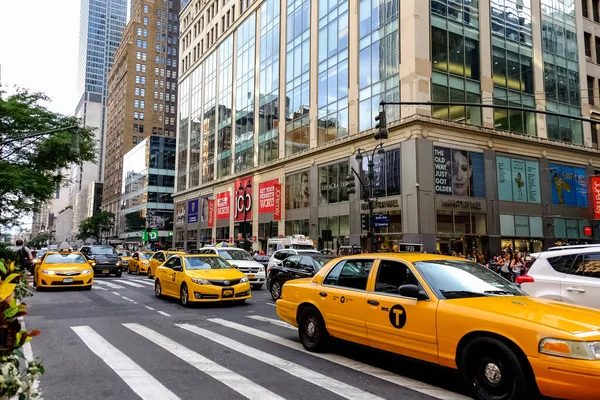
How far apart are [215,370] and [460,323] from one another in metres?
3.23

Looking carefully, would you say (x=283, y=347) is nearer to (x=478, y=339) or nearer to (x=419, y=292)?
(x=419, y=292)

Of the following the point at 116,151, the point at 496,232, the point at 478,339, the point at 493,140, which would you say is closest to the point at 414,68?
the point at 493,140

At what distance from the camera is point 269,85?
1841 inches

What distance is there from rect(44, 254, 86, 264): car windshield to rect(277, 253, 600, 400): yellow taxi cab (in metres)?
12.5

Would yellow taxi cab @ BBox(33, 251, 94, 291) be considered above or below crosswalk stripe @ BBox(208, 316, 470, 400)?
above

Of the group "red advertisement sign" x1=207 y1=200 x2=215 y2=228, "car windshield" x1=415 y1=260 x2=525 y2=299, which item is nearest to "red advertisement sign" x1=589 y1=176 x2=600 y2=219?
"car windshield" x1=415 y1=260 x2=525 y2=299

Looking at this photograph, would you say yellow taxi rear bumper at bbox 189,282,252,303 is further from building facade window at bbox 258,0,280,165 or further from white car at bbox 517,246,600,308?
building facade window at bbox 258,0,280,165

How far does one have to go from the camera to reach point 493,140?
3222 cm

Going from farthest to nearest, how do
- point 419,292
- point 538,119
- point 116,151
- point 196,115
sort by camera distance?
point 116,151 < point 196,115 < point 538,119 < point 419,292

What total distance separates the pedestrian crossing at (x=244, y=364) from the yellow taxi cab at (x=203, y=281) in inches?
107

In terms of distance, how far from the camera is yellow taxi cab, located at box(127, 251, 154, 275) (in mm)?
26766

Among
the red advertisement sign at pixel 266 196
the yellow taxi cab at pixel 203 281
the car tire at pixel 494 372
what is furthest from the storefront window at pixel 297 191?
the car tire at pixel 494 372

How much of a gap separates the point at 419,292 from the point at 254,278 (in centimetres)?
1266

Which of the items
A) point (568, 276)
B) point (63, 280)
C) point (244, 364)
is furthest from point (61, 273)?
point (568, 276)
